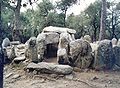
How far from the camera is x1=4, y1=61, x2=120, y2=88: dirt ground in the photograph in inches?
269

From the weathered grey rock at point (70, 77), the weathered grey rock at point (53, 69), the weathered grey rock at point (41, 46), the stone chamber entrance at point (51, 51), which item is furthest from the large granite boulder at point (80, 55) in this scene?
the stone chamber entrance at point (51, 51)

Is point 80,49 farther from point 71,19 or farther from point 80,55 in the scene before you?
point 71,19

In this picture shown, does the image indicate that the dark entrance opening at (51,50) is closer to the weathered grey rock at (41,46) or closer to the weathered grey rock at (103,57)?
the weathered grey rock at (41,46)

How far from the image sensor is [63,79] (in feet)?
23.6

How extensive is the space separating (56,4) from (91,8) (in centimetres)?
294

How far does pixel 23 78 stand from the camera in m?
7.40

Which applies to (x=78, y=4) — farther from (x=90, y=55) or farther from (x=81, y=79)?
(x=81, y=79)

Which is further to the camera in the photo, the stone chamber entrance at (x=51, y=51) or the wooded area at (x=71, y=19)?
the wooded area at (x=71, y=19)

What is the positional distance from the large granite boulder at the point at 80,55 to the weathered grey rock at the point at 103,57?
25 cm

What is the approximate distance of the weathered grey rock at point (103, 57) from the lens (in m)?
8.20

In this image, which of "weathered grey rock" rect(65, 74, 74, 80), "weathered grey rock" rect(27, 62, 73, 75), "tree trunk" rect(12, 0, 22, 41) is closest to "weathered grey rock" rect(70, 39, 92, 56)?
"weathered grey rock" rect(27, 62, 73, 75)

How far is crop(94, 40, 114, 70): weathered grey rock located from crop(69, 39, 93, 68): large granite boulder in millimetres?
252

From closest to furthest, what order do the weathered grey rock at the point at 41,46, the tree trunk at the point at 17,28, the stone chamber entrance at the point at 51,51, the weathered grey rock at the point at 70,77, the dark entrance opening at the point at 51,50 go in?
the weathered grey rock at the point at 70,77
the weathered grey rock at the point at 41,46
the stone chamber entrance at the point at 51,51
the dark entrance opening at the point at 51,50
the tree trunk at the point at 17,28

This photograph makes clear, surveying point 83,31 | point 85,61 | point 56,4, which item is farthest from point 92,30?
point 85,61
